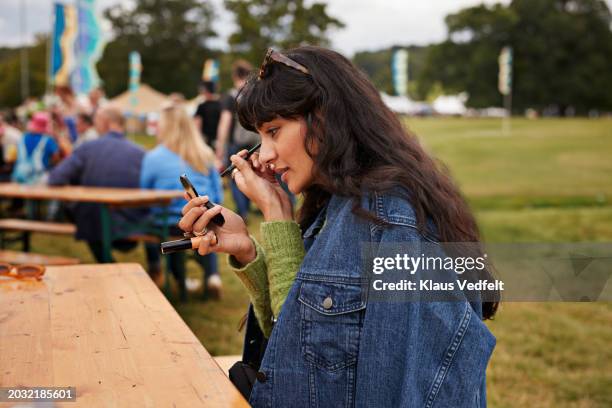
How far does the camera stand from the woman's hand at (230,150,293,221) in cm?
195

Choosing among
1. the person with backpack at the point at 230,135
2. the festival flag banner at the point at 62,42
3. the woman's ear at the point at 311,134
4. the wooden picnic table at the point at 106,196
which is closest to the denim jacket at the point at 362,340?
the woman's ear at the point at 311,134

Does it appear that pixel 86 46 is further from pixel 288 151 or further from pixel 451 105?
pixel 451 105

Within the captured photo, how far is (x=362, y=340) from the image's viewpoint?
1481 mm

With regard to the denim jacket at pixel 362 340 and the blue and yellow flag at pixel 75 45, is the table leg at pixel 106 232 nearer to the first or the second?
the denim jacket at pixel 362 340

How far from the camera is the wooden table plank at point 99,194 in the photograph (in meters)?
4.95

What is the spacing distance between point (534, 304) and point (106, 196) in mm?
3428

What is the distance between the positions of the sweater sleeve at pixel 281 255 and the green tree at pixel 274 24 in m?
26.0

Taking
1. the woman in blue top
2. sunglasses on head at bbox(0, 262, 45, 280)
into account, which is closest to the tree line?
the woman in blue top

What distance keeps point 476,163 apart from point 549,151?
3.96 m

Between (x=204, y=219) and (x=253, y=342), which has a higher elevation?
(x=204, y=219)

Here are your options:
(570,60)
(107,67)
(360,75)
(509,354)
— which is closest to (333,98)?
(360,75)

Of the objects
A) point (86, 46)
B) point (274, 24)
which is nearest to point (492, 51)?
point (274, 24)

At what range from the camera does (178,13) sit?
2408 inches

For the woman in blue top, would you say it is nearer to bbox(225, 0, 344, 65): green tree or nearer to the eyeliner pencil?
the eyeliner pencil
